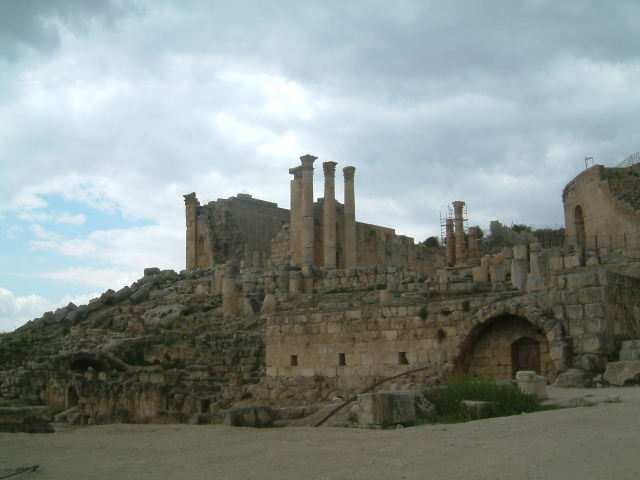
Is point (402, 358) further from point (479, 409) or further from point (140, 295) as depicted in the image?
point (140, 295)

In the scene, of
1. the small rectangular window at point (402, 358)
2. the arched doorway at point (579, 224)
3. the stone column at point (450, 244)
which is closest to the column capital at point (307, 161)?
the stone column at point (450, 244)

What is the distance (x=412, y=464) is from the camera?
21.7 feet

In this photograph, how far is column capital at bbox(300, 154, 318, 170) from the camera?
1419 inches

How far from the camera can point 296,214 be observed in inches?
1459

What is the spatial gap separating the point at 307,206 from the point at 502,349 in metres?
22.6

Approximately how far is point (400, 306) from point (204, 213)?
2897cm

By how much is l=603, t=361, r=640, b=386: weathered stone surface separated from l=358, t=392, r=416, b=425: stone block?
12.4 feet

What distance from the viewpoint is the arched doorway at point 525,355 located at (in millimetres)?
13766

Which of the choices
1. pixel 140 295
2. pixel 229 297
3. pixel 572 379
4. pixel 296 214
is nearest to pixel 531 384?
pixel 572 379

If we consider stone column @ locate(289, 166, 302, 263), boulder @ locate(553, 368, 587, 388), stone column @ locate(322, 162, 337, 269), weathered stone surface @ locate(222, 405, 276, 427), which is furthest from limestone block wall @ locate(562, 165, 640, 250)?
weathered stone surface @ locate(222, 405, 276, 427)

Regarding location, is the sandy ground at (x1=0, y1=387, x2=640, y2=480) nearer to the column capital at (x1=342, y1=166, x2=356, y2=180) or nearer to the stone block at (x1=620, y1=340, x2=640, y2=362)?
the stone block at (x1=620, y1=340, x2=640, y2=362)

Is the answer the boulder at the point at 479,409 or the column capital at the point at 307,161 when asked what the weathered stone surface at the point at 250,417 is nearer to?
the boulder at the point at 479,409

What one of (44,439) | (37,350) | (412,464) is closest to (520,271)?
(44,439)

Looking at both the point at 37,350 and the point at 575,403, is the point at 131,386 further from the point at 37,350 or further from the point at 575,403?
the point at 575,403
